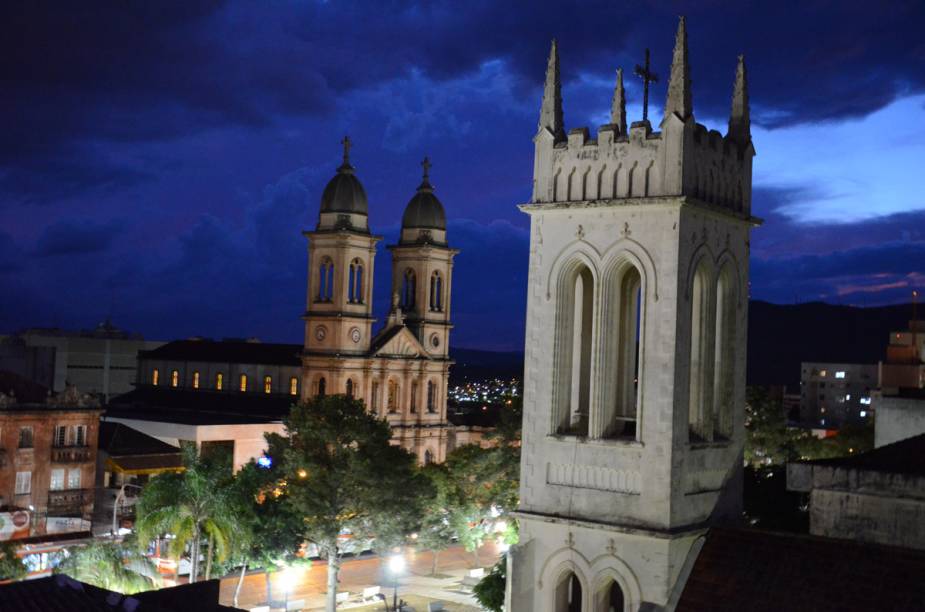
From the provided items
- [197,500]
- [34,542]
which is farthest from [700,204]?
[34,542]

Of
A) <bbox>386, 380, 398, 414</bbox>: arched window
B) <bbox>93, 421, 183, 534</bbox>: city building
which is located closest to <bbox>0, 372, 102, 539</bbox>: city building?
<bbox>93, 421, 183, 534</bbox>: city building

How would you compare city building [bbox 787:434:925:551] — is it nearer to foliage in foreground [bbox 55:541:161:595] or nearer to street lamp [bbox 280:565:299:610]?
foliage in foreground [bbox 55:541:161:595]

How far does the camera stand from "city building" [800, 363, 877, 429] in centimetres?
15450

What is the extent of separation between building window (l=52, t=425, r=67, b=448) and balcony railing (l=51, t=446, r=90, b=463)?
0.78ft

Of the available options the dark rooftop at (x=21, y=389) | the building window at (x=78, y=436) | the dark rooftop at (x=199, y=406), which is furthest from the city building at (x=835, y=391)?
the dark rooftop at (x=21, y=389)

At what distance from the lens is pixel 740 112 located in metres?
26.8

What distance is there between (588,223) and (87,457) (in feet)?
170

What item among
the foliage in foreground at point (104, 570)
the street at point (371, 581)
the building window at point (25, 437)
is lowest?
the street at point (371, 581)

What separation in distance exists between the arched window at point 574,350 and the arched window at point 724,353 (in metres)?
2.67

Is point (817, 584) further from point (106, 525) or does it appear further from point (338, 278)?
point (338, 278)

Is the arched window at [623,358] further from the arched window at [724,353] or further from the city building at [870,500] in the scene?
the city building at [870,500]

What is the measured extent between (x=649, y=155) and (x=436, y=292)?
70.5 m

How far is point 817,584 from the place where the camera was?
71.4 feet

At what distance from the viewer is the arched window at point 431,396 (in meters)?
91.2
